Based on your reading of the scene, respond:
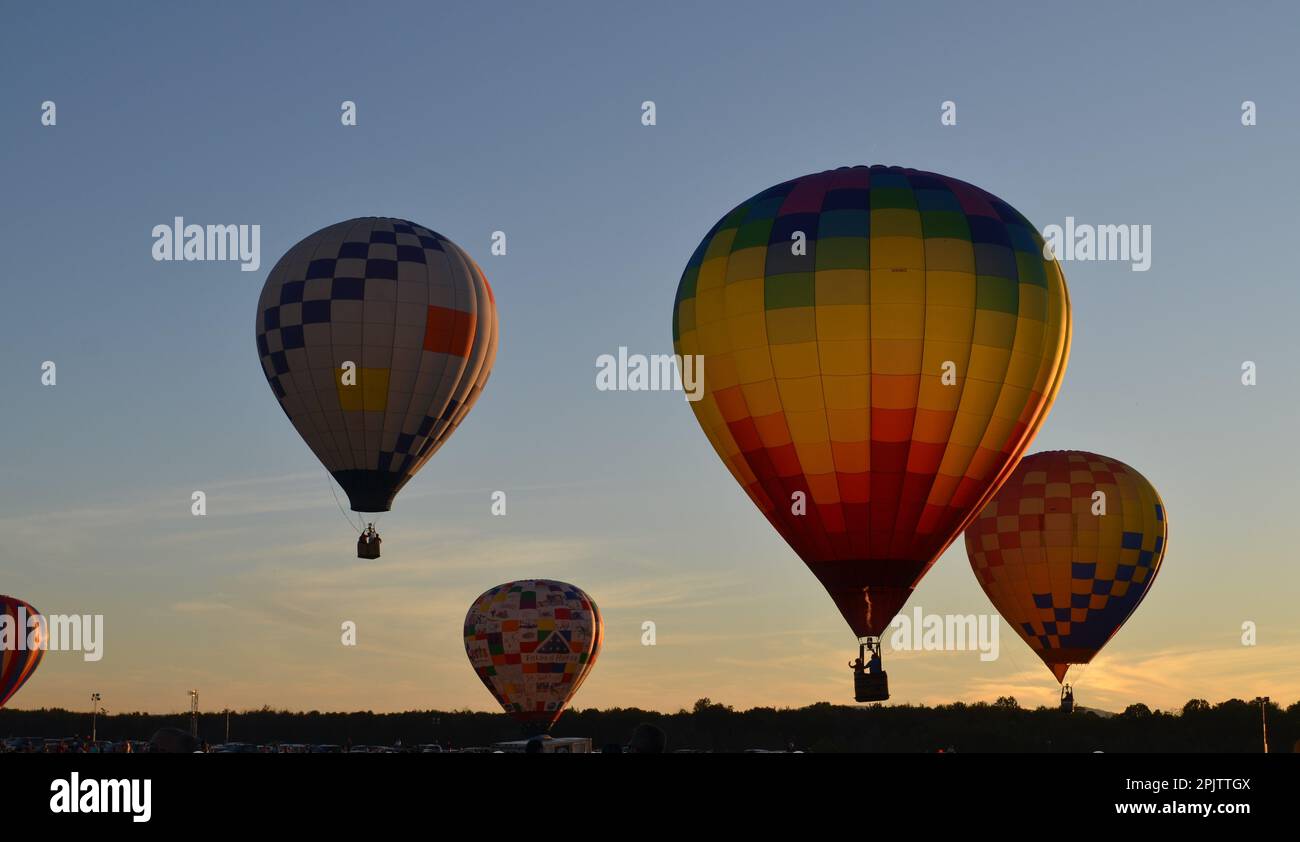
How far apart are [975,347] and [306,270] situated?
62.9ft

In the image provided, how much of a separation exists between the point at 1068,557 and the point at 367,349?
813 inches

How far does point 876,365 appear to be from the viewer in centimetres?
3238

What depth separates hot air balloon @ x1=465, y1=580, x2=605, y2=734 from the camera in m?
60.8

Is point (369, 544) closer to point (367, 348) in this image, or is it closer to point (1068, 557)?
point (367, 348)

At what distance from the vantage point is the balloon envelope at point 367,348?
43875 millimetres
